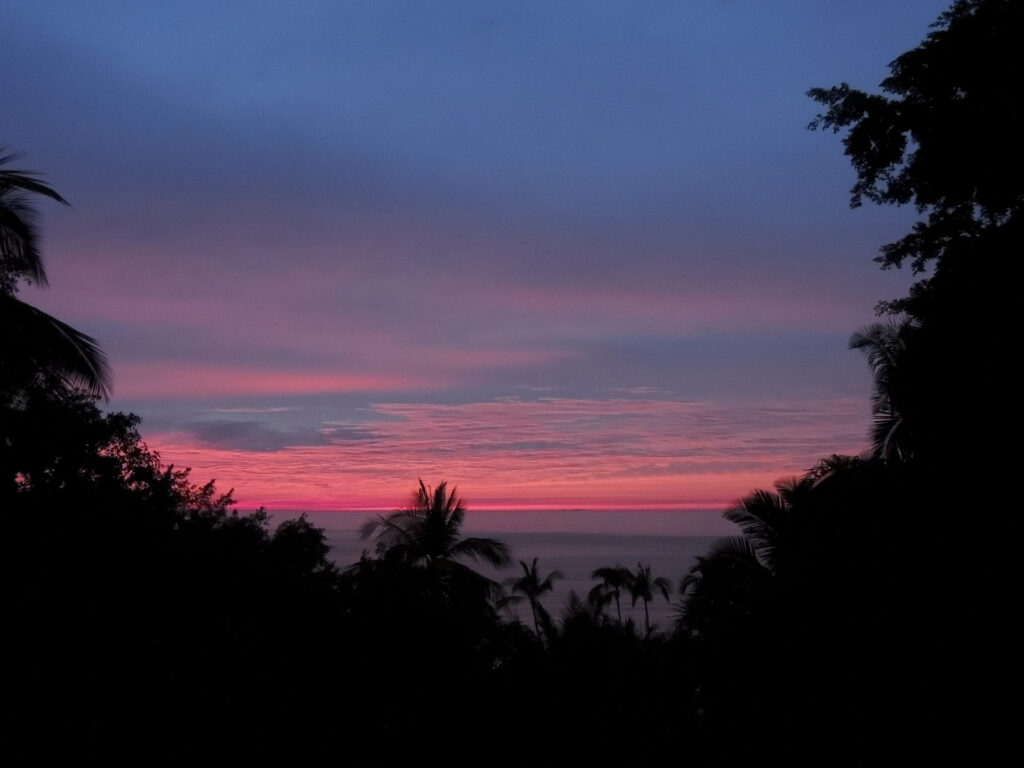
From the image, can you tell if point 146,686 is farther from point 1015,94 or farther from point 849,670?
point 1015,94

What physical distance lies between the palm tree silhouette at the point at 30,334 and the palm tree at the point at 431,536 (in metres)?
23.4

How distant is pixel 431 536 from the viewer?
37.8 meters

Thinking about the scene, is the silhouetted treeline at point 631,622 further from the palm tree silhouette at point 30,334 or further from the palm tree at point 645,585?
the palm tree at point 645,585

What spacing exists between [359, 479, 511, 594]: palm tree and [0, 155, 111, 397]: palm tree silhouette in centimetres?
2339

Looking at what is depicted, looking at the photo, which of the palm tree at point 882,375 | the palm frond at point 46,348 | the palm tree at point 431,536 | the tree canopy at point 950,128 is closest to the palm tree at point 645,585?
the palm tree at point 431,536

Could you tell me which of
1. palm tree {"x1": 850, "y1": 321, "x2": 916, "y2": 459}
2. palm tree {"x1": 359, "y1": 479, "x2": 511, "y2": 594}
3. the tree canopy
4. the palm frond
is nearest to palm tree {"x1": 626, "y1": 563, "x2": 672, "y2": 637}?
palm tree {"x1": 359, "y1": 479, "x2": 511, "y2": 594}

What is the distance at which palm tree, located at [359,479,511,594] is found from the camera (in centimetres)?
3753

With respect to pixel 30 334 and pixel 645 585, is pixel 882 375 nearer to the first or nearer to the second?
pixel 30 334

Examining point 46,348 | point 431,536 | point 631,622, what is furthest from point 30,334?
point 431,536

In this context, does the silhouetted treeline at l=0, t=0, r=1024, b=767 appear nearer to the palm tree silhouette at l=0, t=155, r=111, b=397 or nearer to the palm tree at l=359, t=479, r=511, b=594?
the palm tree silhouette at l=0, t=155, r=111, b=397

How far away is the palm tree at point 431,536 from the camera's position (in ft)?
123

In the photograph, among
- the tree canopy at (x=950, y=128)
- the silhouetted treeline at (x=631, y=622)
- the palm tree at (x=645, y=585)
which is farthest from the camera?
the palm tree at (x=645, y=585)

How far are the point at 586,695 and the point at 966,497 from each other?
7.60 metres

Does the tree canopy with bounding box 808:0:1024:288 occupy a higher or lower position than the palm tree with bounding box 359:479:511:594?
higher
